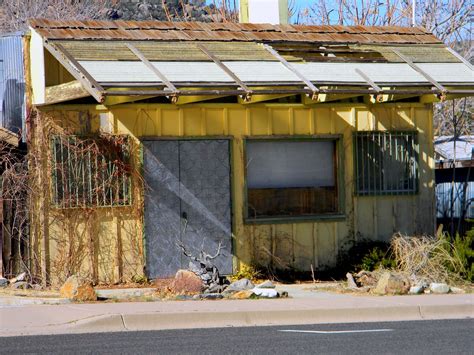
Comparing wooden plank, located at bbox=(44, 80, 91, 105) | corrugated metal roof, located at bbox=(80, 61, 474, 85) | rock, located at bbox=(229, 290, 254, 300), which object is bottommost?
rock, located at bbox=(229, 290, 254, 300)

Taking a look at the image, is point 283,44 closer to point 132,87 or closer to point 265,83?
point 265,83

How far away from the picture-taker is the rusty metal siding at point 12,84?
17.8 m

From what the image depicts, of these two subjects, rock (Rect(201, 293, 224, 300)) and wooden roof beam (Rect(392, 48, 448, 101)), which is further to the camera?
wooden roof beam (Rect(392, 48, 448, 101))

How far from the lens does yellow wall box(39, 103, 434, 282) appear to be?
1788cm

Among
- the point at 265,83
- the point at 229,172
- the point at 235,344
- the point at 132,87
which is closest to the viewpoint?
the point at 235,344

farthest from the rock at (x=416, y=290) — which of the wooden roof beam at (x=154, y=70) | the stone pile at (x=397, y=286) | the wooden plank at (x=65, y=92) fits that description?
the wooden plank at (x=65, y=92)

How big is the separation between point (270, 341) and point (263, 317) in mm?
2438

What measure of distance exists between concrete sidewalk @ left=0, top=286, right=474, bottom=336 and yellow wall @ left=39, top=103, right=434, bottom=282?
2.95 metres

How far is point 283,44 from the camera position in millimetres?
19000

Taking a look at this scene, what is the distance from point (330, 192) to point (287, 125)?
62.0 inches

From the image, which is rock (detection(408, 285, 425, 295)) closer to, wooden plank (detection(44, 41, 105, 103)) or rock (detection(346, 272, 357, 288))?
rock (detection(346, 272, 357, 288))

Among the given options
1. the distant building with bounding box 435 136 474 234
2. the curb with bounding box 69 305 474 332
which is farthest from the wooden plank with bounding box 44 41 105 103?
the distant building with bounding box 435 136 474 234

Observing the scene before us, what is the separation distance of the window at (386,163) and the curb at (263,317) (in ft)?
16.6

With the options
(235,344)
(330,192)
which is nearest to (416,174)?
(330,192)
